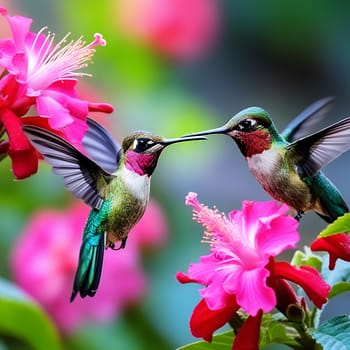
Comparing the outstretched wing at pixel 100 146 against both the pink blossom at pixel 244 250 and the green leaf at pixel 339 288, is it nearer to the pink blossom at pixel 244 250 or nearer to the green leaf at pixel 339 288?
the pink blossom at pixel 244 250

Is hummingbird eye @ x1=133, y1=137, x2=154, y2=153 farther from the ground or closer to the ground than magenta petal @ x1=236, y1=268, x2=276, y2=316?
farther from the ground

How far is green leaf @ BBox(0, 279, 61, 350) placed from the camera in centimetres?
113

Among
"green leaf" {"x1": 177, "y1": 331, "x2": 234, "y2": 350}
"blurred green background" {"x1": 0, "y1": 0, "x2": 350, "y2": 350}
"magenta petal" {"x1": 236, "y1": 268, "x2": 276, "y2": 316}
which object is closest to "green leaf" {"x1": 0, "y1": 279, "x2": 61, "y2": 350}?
"green leaf" {"x1": 177, "y1": 331, "x2": 234, "y2": 350}

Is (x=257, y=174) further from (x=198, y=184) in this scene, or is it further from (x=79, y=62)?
(x=198, y=184)

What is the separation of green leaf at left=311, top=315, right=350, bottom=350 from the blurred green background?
1206 millimetres

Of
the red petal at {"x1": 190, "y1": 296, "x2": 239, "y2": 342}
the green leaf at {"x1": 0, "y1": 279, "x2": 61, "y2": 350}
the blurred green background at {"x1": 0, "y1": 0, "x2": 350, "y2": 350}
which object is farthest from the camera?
the blurred green background at {"x1": 0, "y1": 0, "x2": 350, "y2": 350}

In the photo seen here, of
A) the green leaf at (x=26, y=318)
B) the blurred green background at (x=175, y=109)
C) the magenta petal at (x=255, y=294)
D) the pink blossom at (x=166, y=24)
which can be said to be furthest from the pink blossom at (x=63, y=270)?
the magenta petal at (x=255, y=294)

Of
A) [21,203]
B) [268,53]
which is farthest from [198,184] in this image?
[268,53]

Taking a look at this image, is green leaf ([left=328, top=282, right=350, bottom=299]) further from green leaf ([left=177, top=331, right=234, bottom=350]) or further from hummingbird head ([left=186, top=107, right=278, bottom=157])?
hummingbird head ([left=186, top=107, right=278, bottom=157])

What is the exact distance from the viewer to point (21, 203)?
2031 millimetres

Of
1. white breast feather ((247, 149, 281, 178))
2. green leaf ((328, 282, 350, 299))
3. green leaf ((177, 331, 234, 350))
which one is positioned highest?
white breast feather ((247, 149, 281, 178))

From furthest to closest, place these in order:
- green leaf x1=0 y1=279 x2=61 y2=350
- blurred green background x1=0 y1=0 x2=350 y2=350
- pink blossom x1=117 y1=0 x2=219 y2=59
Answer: pink blossom x1=117 y1=0 x2=219 y2=59 → blurred green background x1=0 y1=0 x2=350 y2=350 → green leaf x1=0 y1=279 x2=61 y2=350

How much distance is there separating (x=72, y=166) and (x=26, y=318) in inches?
23.3

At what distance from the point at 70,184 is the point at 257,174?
0.39 feet
